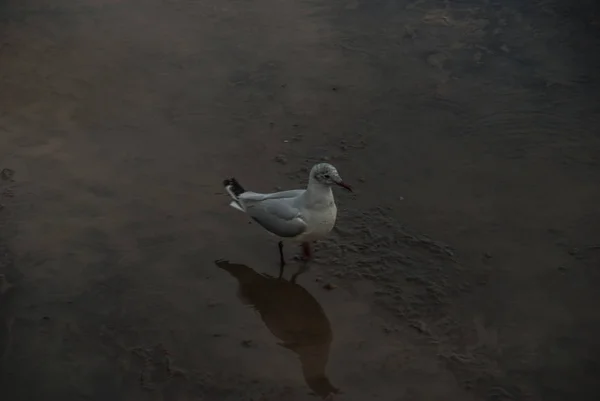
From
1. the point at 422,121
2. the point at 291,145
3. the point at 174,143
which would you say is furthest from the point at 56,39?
the point at 422,121

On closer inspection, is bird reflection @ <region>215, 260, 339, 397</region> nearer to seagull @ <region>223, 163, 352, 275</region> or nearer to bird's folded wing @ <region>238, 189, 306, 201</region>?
seagull @ <region>223, 163, 352, 275</region>

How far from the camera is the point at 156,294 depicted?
585 centimetres

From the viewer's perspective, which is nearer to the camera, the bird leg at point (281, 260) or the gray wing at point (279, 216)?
the gray wing at point (279, 216)

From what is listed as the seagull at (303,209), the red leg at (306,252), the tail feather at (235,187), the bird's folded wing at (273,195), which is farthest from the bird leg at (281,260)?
the tail feather at (235,187)

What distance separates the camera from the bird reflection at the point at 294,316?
17.4 feet

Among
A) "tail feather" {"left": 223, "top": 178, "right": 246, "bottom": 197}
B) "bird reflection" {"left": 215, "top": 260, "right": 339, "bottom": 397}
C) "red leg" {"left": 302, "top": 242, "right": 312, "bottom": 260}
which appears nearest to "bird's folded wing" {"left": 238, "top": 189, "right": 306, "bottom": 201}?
"tail feather" {"left": 223, "top": 178, "right": 246, "bottom": 197}

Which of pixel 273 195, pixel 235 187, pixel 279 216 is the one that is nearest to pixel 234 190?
pixel 235 187

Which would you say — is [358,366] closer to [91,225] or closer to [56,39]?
[91,225]

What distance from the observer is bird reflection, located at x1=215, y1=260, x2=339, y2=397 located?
5.31 m

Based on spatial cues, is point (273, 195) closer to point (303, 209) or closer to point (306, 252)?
point (303, 209)

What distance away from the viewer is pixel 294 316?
5727mm

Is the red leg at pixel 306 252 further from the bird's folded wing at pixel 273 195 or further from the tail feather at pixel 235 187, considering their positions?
the tail feather at pixel 235 187

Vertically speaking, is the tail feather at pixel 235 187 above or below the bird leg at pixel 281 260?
above

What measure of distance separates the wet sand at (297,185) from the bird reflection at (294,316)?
0.7 inches
